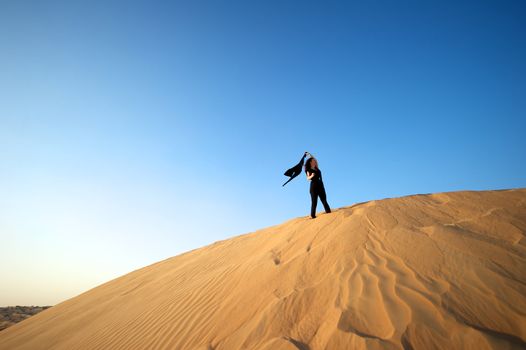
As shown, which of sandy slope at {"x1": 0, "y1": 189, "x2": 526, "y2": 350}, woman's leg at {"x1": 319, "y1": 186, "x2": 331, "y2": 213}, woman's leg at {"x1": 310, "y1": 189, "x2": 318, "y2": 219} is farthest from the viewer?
woman's leg at {"x1": 310, "y1": 189, "x2": 318, "y2": 219}

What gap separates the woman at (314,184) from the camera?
6.98 meters

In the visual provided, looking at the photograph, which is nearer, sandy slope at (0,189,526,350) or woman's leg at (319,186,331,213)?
sandy slope at (0,189,526,350)

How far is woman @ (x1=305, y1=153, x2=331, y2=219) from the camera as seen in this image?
6.98m

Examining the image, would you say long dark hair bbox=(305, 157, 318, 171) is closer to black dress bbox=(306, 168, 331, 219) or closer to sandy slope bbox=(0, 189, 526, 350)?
black dress bbox=(306, 168, 331, 219)

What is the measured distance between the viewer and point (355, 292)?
11.0ft

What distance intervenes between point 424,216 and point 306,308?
3217 mm

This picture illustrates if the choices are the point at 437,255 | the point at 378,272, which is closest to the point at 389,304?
the point at 378,272

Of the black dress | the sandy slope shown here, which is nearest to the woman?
the black dress

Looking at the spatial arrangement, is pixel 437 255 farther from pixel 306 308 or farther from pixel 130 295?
pixel 130 295

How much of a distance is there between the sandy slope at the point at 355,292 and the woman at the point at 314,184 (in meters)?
0.48

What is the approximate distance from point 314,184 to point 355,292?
12.6ft

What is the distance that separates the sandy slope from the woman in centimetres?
48

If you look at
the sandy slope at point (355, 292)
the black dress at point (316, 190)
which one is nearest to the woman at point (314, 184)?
the black dress at point (316, 190)

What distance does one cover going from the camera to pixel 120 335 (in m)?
4.96
